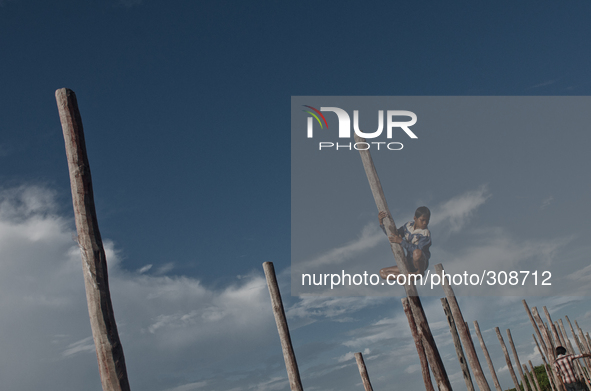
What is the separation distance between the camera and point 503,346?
1584cm

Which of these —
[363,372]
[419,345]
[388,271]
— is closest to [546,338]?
[363,372]

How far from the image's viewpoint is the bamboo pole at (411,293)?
7.88m

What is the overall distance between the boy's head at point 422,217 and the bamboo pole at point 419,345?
1.40 metres

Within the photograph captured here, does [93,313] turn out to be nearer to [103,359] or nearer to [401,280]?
[103,359]

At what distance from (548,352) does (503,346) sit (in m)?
2.94

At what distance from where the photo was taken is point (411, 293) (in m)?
8.36

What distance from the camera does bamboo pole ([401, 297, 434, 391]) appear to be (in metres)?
8.43

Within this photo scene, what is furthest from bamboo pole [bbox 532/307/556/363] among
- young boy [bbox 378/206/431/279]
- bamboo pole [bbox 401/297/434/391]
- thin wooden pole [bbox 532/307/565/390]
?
young boy [bbox 378/206/431/279]

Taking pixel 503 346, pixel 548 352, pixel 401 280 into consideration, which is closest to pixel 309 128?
pixel 401 280

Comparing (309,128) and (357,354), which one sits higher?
(309,128)

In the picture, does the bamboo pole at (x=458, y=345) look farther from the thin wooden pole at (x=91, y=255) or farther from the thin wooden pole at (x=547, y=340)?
the thin wooden pole at (x=91, y=255)

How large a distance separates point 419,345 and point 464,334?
3.70 feet

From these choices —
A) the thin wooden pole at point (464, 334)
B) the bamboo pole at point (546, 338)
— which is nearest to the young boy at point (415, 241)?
the thin wooden pole at point (464, 334)

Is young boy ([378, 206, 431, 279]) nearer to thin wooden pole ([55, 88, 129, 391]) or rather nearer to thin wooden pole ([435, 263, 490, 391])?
thin wooden pole ([435, 263, 490, 391])
